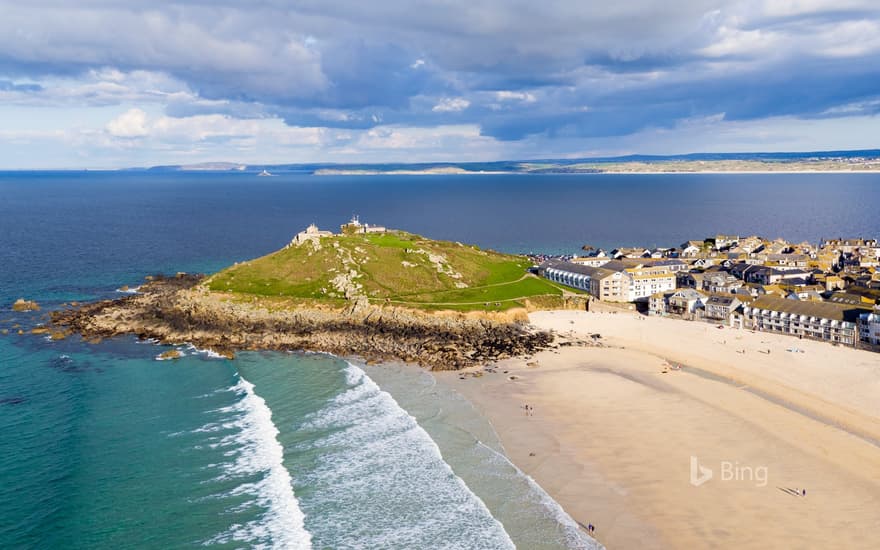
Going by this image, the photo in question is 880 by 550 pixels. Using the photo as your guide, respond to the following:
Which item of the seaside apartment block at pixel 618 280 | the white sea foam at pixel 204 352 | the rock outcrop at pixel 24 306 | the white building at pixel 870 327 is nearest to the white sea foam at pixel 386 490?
the white sea foam at pixel 204 352

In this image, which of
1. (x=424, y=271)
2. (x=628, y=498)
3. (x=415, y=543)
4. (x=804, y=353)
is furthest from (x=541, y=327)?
(x=415, y=543)

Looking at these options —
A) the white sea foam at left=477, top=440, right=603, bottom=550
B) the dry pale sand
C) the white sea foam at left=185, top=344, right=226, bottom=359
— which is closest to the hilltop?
the white sea foam at left=185, top=344, right=226, bottom=359

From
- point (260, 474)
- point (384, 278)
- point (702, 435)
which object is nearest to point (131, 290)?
point (384, 278)

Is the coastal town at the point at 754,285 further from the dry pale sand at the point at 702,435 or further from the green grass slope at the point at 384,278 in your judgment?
the green grass slope at the point at 384,278

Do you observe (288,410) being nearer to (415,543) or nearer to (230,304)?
(415,543)

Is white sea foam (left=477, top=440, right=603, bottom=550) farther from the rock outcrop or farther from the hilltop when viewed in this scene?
the rock outcrop
